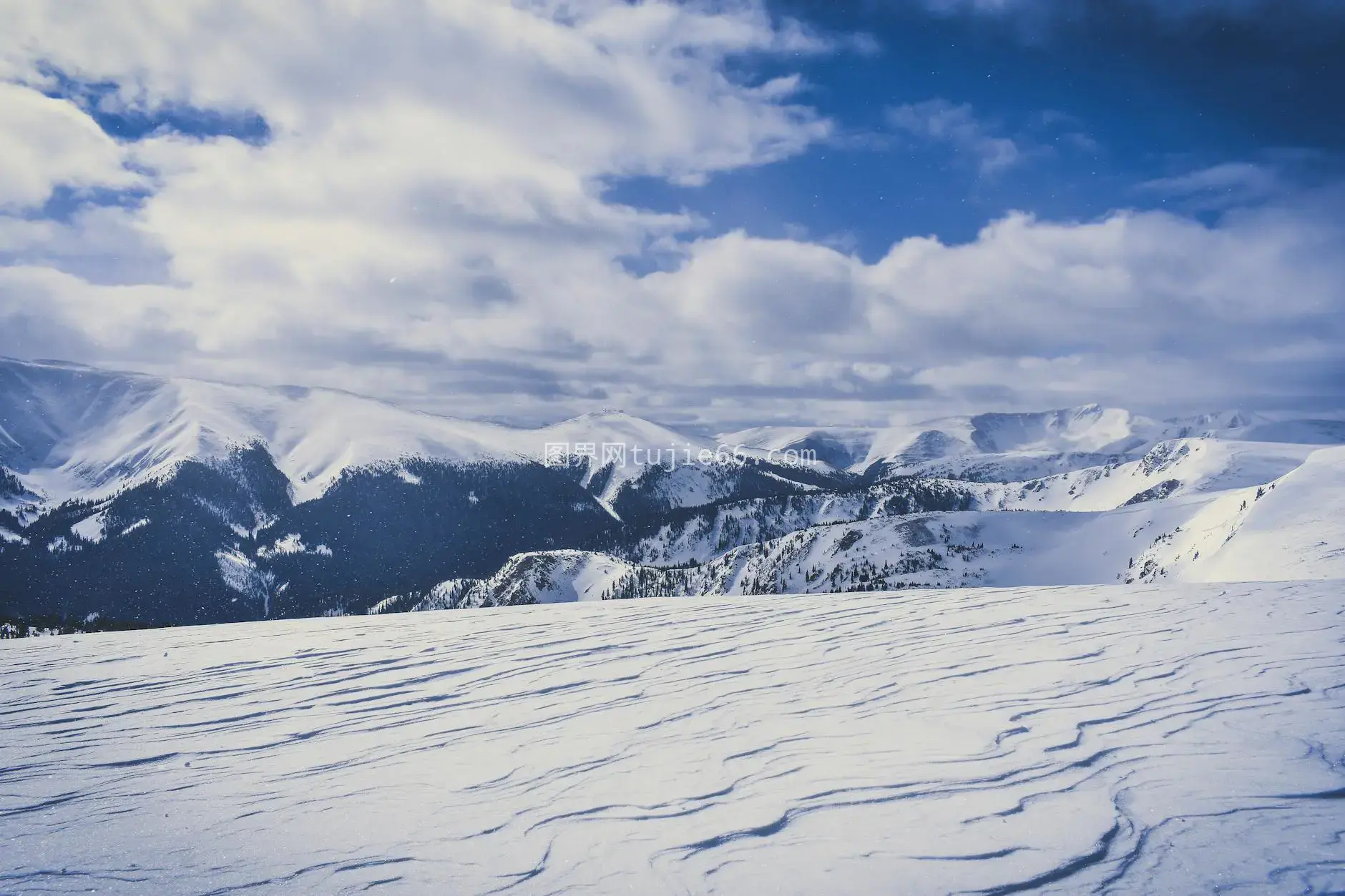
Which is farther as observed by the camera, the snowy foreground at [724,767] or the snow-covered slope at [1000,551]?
the snow-covered slope at [1000,551]

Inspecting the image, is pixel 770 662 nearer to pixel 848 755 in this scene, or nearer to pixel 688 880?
pixel 848 755

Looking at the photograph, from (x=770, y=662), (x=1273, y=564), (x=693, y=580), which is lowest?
(x=693, y=580)

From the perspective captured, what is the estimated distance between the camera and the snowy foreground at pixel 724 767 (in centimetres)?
409

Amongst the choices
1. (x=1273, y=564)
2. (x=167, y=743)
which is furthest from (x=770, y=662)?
(x=1273, y=564)

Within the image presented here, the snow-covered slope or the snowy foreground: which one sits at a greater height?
the snowy foreground

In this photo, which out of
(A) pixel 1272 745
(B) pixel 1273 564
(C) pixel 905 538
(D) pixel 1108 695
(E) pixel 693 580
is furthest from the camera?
(E) pixel 693 580

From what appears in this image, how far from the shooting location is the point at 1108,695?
6.85 meters

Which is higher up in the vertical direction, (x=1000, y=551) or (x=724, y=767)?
(x=724, y=767)

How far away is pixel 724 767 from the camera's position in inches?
221

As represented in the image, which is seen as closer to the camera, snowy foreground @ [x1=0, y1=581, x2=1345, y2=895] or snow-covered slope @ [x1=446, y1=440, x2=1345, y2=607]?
snowy foreground @ [x1=0, y1=581, x2=1345, y2=895]

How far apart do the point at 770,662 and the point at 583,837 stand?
5.33 meters

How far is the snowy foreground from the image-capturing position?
4.09 m

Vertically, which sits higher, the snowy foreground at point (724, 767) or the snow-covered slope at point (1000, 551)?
the snowy foreground at point (724, 767)

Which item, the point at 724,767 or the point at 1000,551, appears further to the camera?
the point at 1000,551
